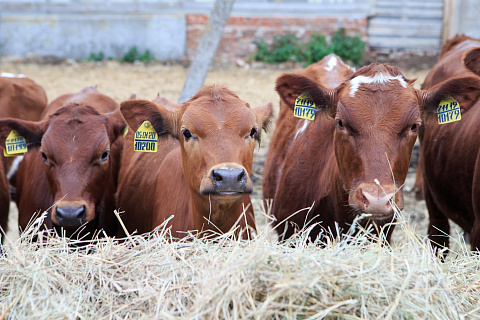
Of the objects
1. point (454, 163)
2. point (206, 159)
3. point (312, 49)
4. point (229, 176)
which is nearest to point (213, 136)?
point (206, 159)

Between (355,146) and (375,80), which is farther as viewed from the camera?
(375,80)

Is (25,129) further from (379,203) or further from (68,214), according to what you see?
(379,203)

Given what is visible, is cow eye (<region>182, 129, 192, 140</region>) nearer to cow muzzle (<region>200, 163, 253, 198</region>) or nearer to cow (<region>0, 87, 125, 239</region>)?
cow muzzle (<region>200, 163, 253, 198</region>)

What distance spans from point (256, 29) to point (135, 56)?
10.2 feet

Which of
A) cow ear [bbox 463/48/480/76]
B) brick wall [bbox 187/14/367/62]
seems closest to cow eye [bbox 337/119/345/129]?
cow ear [bbox 463/48/480/76]

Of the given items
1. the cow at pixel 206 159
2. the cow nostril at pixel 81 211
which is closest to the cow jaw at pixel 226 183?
the cow at pixel 206 159

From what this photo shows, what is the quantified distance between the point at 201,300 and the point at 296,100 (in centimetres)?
209

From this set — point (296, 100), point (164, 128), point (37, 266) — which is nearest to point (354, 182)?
point (296, 100)

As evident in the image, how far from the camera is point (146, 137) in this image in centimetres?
440

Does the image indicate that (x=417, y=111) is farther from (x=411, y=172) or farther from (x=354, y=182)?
(x=411, y=172)

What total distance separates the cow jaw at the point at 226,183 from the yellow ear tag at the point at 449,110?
160cm

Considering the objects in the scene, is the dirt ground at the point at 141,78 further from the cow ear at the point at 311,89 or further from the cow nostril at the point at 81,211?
the cow nostril at the point at 81,211

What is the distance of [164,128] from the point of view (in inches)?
171

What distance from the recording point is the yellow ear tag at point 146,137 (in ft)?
14.4
